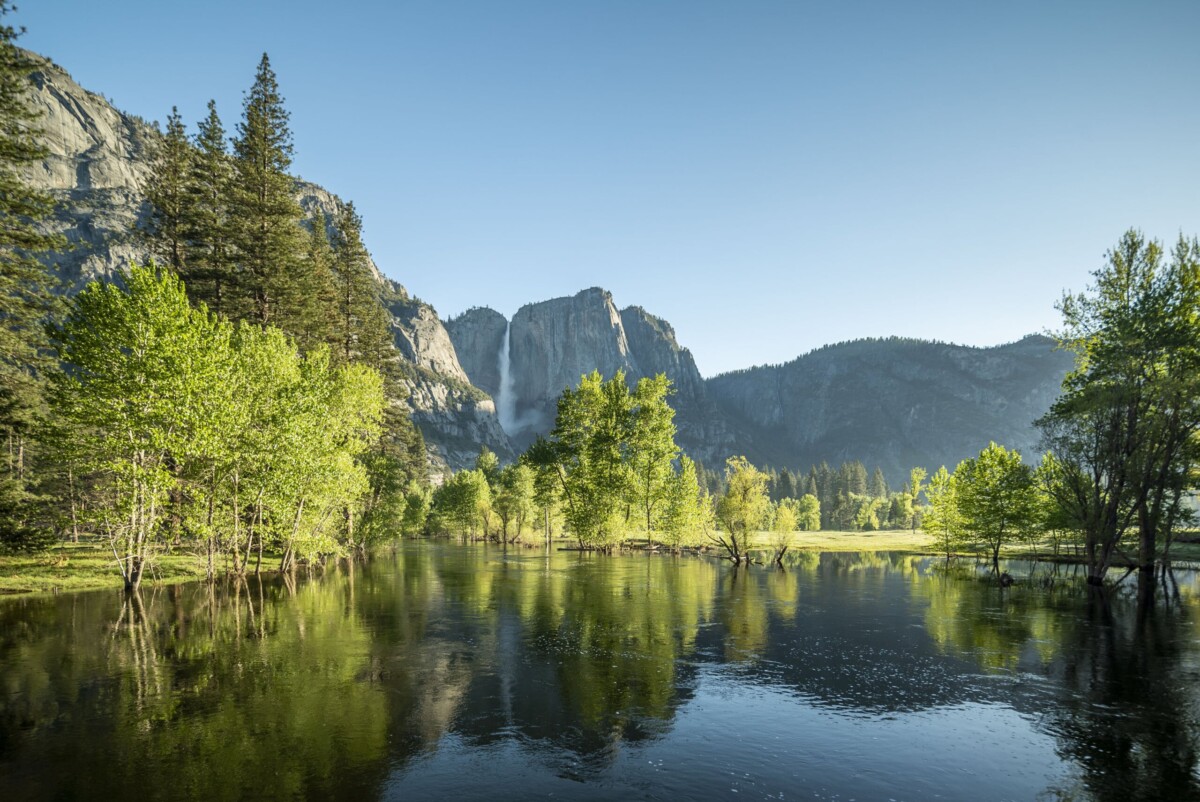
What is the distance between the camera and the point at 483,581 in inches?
2098

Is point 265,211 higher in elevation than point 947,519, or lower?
higher

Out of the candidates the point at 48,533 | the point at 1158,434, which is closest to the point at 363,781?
the point at 48,533

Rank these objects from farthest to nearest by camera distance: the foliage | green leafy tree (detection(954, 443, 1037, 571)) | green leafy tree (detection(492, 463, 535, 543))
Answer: green leafy tree (detection(492, 463, 535, 543))
green leafy tree (detection(954, 443, 1037, 571))
the foliage

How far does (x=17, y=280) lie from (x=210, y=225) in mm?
19404

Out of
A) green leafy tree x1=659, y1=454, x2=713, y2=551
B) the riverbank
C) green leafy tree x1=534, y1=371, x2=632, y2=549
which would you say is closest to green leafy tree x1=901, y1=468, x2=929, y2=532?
the riverbank

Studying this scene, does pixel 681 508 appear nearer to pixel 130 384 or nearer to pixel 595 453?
pixel 595 453

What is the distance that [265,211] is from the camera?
5869 centimetres

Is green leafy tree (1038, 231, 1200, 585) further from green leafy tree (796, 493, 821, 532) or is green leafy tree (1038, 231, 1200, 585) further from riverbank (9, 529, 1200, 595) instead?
green leafy tree (796, 493, 821, 532)

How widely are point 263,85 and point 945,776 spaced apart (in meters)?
75.1

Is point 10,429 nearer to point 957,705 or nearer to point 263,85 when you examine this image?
point 263,85

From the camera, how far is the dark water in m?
14.3

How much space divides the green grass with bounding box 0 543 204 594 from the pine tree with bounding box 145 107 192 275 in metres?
25.1

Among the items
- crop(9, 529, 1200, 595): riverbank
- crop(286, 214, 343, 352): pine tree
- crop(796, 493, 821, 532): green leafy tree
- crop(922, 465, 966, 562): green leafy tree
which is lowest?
crop(796, 493, 821, 532): green leafy tree

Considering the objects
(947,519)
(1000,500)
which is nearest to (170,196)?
(1000,500)
